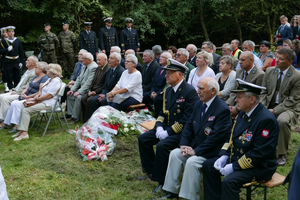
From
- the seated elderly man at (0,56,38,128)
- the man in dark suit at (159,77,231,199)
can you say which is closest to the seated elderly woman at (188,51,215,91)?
the man in dark suit at (159,77,231,199)

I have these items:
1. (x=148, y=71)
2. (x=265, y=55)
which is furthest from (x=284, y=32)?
(x=148, y=71)

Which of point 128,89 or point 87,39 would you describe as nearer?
point 128,89

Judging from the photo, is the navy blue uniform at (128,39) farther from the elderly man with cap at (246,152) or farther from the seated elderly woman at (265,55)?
the elderly man with cap at (246,152)

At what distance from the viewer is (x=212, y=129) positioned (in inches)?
167

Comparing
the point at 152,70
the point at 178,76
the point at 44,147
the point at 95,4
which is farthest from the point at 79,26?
the point at 178,76

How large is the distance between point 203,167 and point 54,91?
4384mm

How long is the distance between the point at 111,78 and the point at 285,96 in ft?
12.9

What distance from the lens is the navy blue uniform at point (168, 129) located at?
15.5ft

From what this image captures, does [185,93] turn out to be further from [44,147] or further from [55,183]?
[44,147]

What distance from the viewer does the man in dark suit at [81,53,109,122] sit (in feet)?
26.6

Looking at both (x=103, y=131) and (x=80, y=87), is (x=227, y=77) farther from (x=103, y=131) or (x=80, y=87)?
(x=80, y=87)

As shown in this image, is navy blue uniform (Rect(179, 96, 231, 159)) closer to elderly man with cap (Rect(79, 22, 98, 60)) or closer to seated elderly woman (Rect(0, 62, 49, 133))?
seated elderly woman (Rect(0, 62, 49, 133))

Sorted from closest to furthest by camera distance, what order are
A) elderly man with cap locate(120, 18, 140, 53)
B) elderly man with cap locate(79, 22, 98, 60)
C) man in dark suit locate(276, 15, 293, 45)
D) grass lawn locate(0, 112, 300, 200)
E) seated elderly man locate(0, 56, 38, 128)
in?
grass lawn locate(0, 112, 300, 200) < seated elderly man locate(0, 56, 38, 128) < man in dark suit locate(276, 15, 293, 45) < elderly man with cap locate(120, 18, 140, 53) < elderly man with cap locate(79, 22, 98, 60)

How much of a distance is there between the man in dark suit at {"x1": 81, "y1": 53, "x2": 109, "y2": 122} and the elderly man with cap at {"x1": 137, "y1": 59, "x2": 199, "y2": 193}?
3304mm
